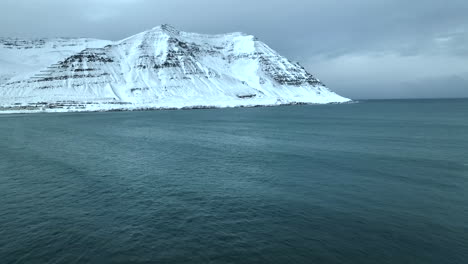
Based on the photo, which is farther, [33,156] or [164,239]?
[33,156]

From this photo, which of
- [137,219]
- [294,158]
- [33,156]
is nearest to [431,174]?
[294,158]

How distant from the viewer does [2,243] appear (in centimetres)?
2183

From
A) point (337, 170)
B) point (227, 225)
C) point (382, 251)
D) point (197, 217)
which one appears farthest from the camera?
point (337, 170)

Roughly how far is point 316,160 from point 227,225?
27555mm

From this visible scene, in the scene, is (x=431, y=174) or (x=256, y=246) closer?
(x=256, y=246)

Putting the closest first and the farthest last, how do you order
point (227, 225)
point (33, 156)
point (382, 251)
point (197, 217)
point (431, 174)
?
point (382, 251)
point (227, 225)
point (197, 217)
point (431, 174)
point (33, 156)

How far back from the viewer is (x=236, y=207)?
1127 inches

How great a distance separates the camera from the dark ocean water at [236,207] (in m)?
20.7

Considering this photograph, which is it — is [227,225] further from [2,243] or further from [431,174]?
[431,174]

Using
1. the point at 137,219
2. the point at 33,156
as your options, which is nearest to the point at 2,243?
the point at 137,219

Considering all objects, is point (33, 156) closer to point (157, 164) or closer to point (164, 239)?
point (157, 164)

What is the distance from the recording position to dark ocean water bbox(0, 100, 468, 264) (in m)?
20.7

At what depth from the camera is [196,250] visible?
20.8 m

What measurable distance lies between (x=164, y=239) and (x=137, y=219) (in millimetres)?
4701
